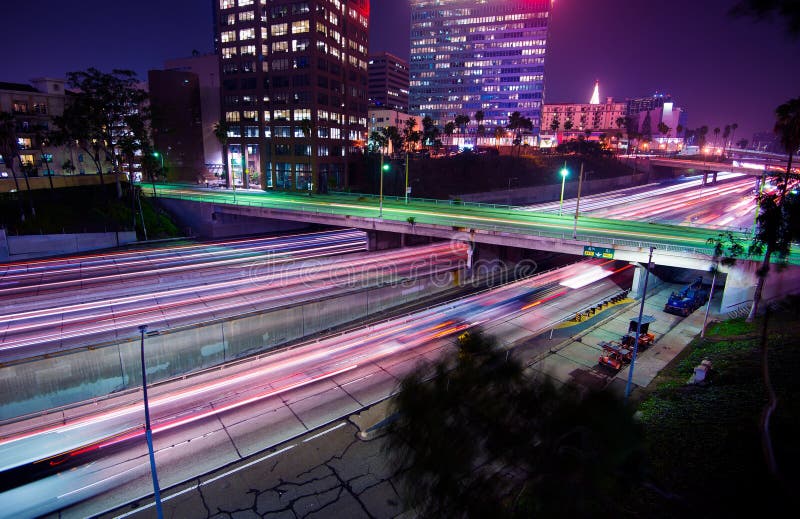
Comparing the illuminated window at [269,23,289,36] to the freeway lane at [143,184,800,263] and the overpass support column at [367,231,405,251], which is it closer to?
the freeway lane at [143,184,800,263]

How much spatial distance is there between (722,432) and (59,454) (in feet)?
81.9

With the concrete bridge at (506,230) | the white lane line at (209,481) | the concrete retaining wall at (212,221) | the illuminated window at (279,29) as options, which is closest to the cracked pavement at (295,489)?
the white lane line at (209,481)

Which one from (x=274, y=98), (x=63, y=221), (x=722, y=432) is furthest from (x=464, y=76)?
(x=722, y=432)

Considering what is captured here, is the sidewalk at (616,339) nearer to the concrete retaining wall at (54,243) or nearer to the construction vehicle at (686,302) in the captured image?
the construction vehicle at (686,302)

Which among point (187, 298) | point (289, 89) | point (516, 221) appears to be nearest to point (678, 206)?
point (516, 221)

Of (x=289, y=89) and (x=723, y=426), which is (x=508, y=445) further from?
(x=289, y=89)

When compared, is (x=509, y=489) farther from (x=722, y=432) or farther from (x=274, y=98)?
(x=274, y=98)

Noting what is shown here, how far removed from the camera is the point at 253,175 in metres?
99.2

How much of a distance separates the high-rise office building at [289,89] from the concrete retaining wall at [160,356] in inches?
2191

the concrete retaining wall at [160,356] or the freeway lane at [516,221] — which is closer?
the concrete retaining wall at [160,356]

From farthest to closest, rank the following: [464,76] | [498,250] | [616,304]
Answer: [464,76], [498,250], [616,304]

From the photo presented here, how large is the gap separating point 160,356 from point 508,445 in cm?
2345

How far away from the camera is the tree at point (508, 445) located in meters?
6.59

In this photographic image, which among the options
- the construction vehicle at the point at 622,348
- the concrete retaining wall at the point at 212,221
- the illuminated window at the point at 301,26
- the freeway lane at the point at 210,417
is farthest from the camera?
the illuminated window at the point at 301,26
